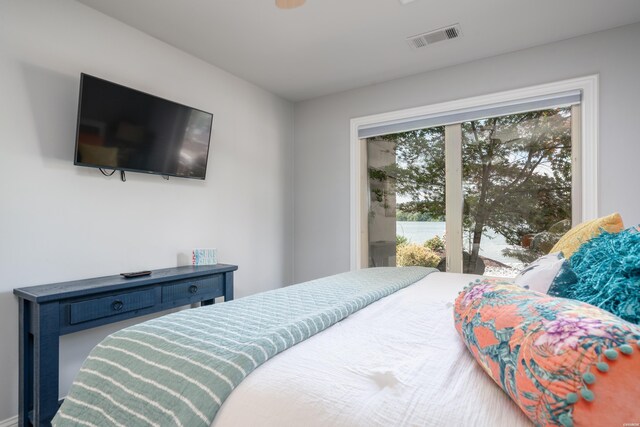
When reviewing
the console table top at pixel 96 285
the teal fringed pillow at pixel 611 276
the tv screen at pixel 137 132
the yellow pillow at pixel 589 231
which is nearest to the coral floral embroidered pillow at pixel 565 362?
the teal fringed pillow at pixel 611 276

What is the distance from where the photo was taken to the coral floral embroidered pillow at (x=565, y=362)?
0.49m

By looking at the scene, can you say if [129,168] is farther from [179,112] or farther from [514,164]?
[514,164]

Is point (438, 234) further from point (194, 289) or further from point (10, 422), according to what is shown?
point (10, 422)

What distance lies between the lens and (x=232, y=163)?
3.35 m

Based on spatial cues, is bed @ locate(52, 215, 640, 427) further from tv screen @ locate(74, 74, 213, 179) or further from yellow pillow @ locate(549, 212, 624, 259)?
tv screen @ locate(74, 74, 213, 179)

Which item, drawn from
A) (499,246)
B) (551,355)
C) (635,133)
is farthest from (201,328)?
(635,133)

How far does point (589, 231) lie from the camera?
1306 millimetres

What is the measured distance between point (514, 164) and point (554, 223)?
592 mm

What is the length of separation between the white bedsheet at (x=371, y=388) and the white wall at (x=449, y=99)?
2.46 metres

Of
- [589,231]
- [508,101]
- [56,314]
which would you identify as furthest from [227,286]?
[508,101]

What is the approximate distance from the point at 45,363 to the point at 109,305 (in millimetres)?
381

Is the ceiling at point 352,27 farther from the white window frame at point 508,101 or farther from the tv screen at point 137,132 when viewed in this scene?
the tv screen at point 137,132

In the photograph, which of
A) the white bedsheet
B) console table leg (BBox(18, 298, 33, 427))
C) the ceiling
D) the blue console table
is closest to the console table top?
the blue console table

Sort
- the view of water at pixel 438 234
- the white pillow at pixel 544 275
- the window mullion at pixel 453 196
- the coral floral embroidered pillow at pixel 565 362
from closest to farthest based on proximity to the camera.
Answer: the coral floral embroidered pillow at pixel 565 362 → the white pillow at pixel 544 275 → the view of water at pixel 438 234 → the window mullion at pixel 453 196
